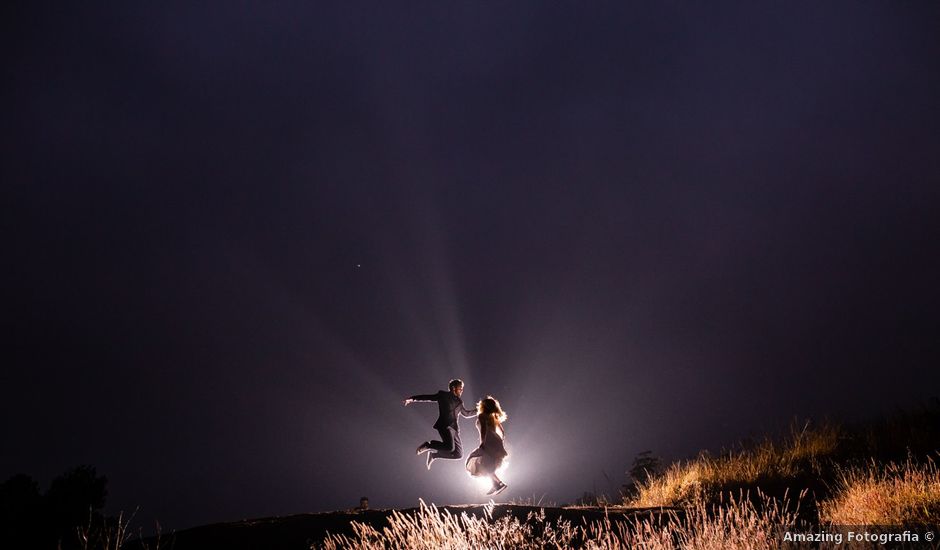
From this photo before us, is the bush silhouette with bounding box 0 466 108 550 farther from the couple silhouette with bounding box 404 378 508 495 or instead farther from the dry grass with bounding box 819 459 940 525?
the dry grass with bounding box 819 459 940 525

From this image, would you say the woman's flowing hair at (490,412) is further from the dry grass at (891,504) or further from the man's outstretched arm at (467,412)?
the dry grass at (891,504)

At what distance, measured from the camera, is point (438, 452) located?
12352 mm

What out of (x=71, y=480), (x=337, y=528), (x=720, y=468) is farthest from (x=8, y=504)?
(x=720, y=468)

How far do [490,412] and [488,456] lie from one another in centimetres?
89

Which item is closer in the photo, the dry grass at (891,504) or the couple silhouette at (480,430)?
the dry grass at (891,504)

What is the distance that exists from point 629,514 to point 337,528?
13.3 ft

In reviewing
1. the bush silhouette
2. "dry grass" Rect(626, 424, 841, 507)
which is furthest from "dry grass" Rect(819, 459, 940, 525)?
the bush silhouette

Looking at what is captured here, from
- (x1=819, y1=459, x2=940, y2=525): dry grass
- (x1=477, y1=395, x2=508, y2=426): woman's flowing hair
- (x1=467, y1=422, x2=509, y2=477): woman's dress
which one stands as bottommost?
(x1=819, y1=459, x2=940, y2=525): dry grass

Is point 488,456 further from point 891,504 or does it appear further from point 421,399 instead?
point 891,504

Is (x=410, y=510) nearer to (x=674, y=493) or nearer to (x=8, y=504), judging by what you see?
(x=674, y=493)

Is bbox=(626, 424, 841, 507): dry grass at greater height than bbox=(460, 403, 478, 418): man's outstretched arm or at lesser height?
lesser

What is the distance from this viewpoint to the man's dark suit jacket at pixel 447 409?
40.9 ft

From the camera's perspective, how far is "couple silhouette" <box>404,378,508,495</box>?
1159cm

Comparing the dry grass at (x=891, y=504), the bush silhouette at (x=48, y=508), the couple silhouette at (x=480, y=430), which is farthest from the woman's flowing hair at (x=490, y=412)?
the bush silhouette at (x=48, y=508)
